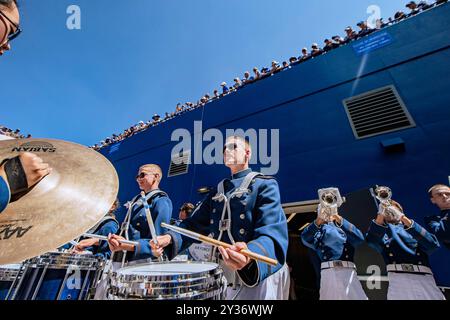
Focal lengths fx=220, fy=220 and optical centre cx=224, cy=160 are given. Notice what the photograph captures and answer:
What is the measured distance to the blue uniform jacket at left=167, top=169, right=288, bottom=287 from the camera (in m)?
1.21

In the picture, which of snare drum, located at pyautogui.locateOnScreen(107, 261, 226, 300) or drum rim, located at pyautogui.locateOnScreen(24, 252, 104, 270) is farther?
drum rim, located at pyautogui.locateOnScreen(24, 252, 104, 270)

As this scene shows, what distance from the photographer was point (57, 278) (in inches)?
61.1

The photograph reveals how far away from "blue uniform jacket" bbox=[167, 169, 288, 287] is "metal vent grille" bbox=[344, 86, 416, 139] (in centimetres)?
362

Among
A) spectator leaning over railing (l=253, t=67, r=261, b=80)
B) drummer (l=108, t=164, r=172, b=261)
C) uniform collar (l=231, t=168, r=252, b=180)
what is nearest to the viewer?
uniform collar (l=231, t=168, r=252, b=180)

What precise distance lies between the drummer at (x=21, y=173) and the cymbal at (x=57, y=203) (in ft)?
0.19

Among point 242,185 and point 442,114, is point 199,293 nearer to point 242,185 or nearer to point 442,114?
point 242,185

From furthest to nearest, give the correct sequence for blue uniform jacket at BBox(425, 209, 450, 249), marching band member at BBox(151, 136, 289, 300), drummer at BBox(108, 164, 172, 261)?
blue uniform jacket at BBox(425, 209, 450, 249), drummer at BBox(108, 164, 172, 261), marching band member at BBox(151, 136, 289, 300)

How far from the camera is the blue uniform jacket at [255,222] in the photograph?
1207 millimetres

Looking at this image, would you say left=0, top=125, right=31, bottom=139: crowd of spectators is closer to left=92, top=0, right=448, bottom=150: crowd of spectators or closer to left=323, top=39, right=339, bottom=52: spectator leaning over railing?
left=92, top=0, right=448, bottom=150: crowd of spectators

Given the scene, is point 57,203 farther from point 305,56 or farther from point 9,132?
point 9,132

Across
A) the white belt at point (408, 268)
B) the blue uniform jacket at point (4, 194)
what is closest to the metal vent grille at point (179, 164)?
the white belt at point (408, 268)

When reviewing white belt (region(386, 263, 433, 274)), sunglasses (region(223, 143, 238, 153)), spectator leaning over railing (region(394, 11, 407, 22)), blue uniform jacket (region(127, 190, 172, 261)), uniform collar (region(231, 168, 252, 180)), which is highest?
spectator leaning over railing (region(394, 11, 407, 22))

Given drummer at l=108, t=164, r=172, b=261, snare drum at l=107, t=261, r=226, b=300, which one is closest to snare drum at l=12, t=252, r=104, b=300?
drummer at l=108, t=164, r=172, b=261
